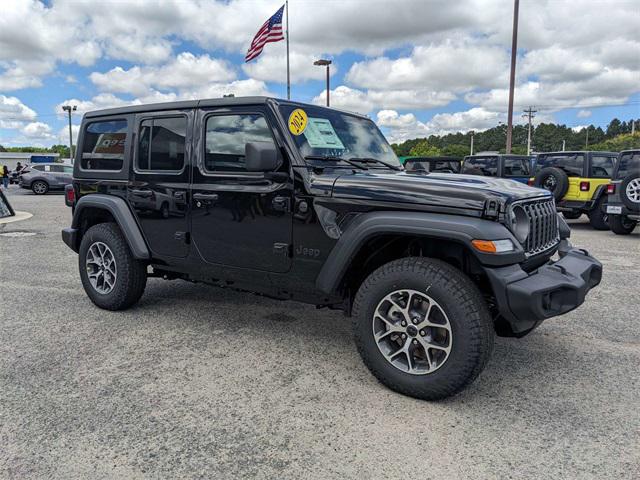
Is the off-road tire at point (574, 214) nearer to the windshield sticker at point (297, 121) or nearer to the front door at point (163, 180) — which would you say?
the windshield sticker at point (297, 121)

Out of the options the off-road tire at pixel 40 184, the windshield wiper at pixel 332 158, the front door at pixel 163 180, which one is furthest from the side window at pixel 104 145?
the off-road tire at pixel 40 184

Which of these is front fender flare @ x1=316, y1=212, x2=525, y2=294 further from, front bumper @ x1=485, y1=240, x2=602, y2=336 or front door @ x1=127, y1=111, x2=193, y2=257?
front door @ x1=127, y1=111, x2=193, y2=257

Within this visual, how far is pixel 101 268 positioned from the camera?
475 cm

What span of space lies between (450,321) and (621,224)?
9.17 meters

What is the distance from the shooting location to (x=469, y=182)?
3.21 m

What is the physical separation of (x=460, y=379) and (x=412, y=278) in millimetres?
628

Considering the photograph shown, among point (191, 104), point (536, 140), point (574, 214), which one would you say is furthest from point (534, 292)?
point (536, 140)

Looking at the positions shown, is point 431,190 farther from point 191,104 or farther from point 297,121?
point 191,104

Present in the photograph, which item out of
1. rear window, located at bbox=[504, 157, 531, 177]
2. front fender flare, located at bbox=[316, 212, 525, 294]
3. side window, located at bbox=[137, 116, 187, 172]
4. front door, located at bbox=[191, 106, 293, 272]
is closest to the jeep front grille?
front fender flare, located at bbox=[316, 212, 525, 294]

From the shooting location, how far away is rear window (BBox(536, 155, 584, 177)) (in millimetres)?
11430

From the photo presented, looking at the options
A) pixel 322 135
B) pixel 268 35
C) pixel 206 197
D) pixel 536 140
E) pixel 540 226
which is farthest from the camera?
pixel 536 140

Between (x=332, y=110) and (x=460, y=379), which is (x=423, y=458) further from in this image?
(x=332, y=110)

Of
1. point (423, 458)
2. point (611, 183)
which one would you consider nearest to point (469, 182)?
point (423, 458)

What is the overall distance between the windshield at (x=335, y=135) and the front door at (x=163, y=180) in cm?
97
